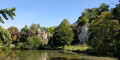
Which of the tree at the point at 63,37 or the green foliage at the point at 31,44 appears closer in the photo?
the tree at the point at 63,37

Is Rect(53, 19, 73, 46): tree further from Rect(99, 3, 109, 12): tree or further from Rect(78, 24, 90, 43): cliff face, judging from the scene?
Rect(99, 3, 109, 12): tree

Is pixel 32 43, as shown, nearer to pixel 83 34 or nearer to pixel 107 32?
pixel 83 34

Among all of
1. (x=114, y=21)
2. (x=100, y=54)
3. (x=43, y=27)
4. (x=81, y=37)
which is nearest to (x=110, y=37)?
(x=114, y=21)

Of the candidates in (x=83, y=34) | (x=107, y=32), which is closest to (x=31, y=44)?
(x=83, y=34)

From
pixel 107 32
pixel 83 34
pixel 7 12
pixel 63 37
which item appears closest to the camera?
pixel 7 12

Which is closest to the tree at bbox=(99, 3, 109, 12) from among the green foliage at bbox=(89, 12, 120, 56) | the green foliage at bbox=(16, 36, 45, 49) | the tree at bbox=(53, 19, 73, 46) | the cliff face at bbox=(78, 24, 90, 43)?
the cliff face at bbox=(78, 24, 90, 43)

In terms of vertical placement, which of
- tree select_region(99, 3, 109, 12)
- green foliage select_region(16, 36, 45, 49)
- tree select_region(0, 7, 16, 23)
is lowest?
green foliage select_region(16, 36, 45, 49)

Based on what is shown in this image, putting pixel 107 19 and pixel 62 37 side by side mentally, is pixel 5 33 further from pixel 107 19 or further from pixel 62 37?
pixel 62 37

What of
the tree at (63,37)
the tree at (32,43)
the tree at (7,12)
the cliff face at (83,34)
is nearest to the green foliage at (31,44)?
the tree at (32,43)

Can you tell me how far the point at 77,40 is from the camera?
44594 mm

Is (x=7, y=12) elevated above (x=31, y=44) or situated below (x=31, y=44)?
above

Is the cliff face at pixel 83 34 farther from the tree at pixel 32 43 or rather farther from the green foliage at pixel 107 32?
the green foliage at pixel 107 32

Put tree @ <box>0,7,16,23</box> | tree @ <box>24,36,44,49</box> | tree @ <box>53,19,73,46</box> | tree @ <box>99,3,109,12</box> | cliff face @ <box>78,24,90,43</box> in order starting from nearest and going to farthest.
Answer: tree @ <box>0,7,16,23</box>
tree @ <box>53,19,73,46</box>
tree @ <box>24,36,44,49</box>
cliff face @ <box>78,24,90,43</box>
tree @ <box>99,3,109,12</box>

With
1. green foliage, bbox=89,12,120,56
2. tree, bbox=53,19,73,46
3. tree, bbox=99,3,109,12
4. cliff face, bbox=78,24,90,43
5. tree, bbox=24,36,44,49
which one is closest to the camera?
green foliage, bbox=89,12,120,56
